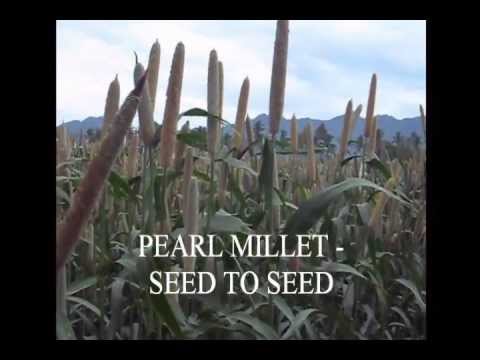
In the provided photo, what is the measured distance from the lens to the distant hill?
3.74ft

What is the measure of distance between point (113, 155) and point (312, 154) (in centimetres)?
58

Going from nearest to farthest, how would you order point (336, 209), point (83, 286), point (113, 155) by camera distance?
point (113, 155), point (83, 286), point (336, 209)

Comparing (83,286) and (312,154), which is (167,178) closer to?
(83,286)

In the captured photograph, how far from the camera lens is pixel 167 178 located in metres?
1.04

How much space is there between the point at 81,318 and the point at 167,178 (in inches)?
9.6

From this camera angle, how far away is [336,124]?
124 centimetres

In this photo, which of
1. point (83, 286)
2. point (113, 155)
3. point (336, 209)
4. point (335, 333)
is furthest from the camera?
point (336, 209)

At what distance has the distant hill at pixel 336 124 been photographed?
1141 millimetres
